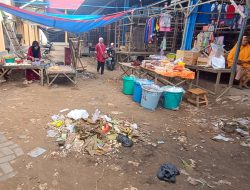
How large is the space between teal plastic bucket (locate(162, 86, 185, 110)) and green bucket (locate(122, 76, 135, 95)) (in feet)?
4.47

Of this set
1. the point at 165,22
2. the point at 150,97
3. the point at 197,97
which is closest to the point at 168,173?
the point at 150,97

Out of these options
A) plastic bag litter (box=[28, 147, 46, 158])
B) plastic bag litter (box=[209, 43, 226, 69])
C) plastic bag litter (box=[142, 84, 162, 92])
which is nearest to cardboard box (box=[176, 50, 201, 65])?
plastic bag litter (box=[209, 43, 226, 69])

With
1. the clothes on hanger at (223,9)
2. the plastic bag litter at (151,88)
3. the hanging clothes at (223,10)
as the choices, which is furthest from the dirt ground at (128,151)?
the hanging clothes at (223,10)

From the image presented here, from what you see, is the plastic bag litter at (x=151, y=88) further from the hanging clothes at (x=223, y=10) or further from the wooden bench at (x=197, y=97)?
the hanging clothes at (x=223, y=10)

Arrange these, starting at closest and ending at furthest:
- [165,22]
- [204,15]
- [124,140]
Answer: [124,140]
[204,15]
[165,22]

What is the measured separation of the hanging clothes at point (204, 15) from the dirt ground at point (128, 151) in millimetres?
4631

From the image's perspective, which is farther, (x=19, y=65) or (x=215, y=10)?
(x=215, y=10)

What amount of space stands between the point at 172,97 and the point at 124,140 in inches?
97.9

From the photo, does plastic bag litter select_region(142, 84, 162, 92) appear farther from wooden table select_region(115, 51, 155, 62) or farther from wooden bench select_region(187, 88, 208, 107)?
wooden table select_region(115, 51, 155, 62)

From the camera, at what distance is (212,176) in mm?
3336

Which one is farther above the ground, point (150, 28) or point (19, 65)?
point (150, 28)

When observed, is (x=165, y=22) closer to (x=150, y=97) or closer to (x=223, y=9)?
(x=223, y=9)

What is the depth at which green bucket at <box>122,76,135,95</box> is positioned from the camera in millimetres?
7105

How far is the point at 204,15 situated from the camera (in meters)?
9.59
